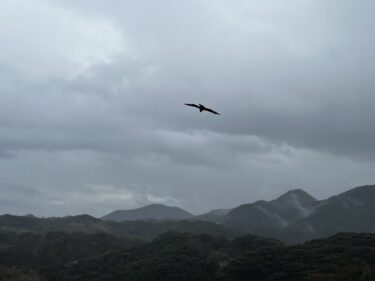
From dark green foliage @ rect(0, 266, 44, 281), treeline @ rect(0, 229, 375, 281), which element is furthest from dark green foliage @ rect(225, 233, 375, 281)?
dark green foliage @ rect(0, 266, 44, 281)

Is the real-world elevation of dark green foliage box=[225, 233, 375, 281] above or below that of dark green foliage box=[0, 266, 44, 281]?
above

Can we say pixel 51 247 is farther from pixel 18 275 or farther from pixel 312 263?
pixel 312 263

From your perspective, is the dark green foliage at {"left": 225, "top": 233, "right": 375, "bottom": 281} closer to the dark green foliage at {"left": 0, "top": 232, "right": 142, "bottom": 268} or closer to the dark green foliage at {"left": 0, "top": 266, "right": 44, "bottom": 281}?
the dark green foliage at {"left": 0, "top": 266, "right": 44, "bottom": 281}

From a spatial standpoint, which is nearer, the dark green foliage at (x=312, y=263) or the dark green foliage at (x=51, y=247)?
the dark green foliage at (x=312, y=263)

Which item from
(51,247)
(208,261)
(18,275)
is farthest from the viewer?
(51,247)

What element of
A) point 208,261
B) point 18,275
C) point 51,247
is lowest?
point 18,275

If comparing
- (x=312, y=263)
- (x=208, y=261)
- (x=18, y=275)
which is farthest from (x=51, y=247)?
(x=312, y=263)

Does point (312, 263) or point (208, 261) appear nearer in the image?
point (312, 263)

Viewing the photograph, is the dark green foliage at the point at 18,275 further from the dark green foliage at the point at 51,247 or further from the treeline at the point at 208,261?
the dark green foliage at the point at 51,247

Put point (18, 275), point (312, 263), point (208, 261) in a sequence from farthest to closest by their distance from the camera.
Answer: point (18, 275) < point (208, 261) < point (312, 263)

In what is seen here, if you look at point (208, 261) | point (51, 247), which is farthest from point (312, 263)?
point (51, 247)

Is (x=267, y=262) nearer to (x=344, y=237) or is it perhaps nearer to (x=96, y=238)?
(x=344, y=237)

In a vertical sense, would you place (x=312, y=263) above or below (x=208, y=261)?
above

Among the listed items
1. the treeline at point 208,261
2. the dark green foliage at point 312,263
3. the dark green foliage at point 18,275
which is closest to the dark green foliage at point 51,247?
the treeline at point 208,261
